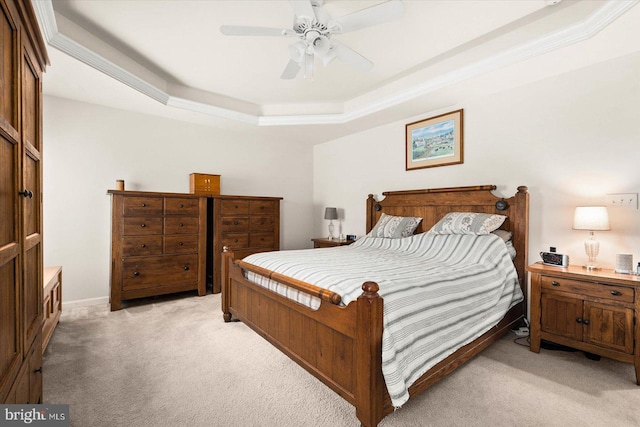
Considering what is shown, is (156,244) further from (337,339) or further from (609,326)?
(609,326)

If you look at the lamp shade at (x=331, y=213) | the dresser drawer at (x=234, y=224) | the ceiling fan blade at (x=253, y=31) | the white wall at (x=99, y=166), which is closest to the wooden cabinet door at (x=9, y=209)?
the ceiling fan blade at (x=253, y=31)

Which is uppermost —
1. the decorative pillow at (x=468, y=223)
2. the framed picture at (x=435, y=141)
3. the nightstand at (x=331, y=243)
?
the framed picture at (x=435, y=141)

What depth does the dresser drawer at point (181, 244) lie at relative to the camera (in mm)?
3803

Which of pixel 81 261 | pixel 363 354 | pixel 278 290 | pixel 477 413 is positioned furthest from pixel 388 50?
pixel 81 261

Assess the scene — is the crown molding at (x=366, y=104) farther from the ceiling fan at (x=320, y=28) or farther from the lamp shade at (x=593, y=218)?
the lamp shade at (x=593, y=218)

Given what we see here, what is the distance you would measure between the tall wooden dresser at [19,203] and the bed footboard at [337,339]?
1.29m

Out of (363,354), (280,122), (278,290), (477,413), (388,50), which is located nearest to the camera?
(363,354)

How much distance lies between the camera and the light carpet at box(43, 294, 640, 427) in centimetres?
167

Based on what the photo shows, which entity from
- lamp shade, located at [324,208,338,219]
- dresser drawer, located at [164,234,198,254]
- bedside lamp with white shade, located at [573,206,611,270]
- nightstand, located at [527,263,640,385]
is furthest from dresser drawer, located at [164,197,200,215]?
bedside lamp with white shade, located at [573,206,611,270]

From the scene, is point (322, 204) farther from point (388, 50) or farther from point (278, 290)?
point (278, 290)

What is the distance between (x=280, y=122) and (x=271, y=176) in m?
1.10

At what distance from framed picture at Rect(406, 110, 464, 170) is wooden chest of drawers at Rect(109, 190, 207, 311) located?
113 inches

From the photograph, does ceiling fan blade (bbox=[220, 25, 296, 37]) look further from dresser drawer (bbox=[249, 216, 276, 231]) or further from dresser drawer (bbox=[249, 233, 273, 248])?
dresser drawer (bbox=[249, 233, 273, 248])

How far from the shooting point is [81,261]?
11.9ft
